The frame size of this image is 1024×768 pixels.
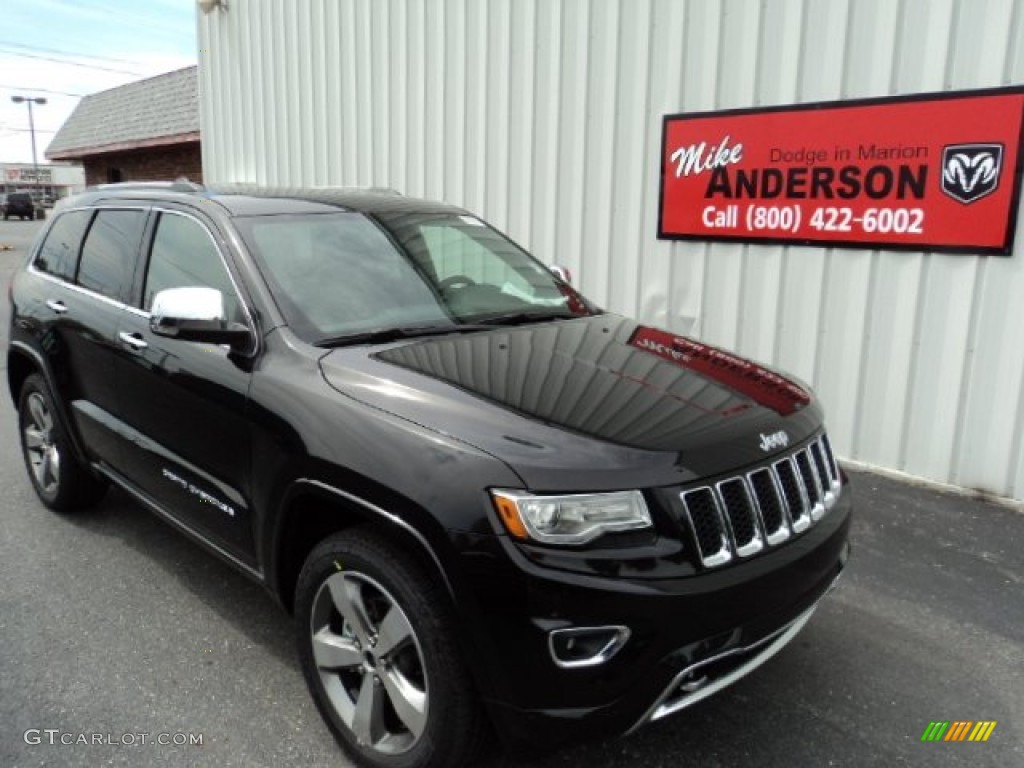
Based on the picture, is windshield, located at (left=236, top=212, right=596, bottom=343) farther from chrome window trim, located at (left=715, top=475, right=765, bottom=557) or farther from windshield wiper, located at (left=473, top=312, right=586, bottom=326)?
chrome window trim, located at (left=715, top=475, right=765, bottom=557)

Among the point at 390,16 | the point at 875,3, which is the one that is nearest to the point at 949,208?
the point at 875,3

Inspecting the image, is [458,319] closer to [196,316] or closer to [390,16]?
[196,316]

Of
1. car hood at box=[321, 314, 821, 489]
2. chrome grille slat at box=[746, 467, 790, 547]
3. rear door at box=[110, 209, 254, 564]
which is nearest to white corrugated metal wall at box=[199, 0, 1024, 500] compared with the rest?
car hood at box=[321, 314, 821, 489]

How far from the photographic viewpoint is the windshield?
2959mm

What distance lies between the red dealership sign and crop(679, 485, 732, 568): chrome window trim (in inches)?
134

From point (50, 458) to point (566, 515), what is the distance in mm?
3586

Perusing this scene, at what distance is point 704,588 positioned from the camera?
209cm

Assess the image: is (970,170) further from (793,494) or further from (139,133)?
(139,133)

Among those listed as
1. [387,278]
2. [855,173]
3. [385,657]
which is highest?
[855,173]

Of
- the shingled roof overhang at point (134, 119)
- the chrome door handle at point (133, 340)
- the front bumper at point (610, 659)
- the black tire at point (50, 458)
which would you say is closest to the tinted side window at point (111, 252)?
the chrome door handle at point (133, 340)

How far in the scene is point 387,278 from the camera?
321 cm

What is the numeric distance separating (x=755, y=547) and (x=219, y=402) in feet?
6.13

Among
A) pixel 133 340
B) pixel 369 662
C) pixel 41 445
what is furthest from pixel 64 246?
pixel 369 662

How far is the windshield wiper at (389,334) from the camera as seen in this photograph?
110 inches
